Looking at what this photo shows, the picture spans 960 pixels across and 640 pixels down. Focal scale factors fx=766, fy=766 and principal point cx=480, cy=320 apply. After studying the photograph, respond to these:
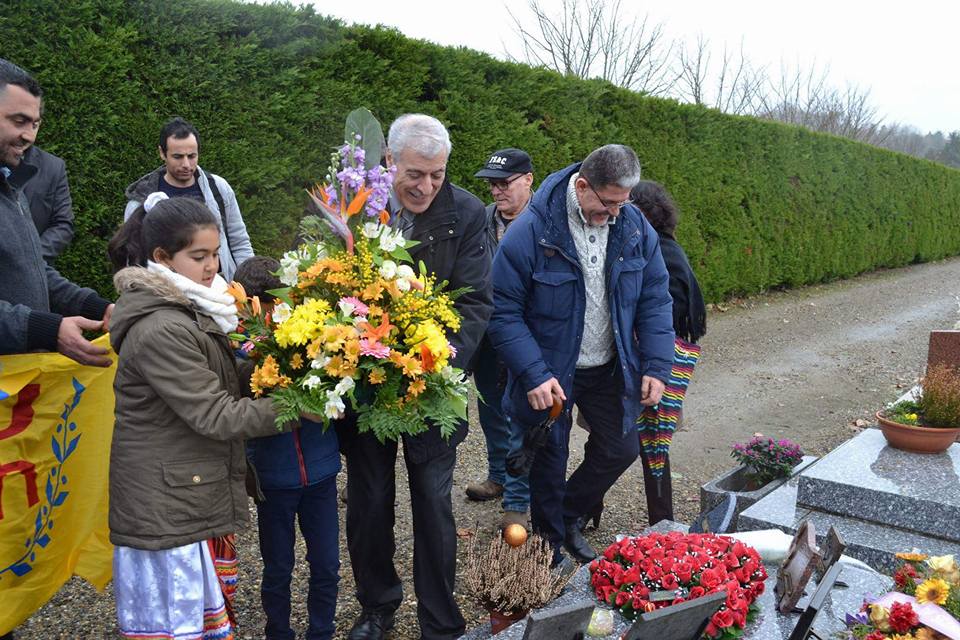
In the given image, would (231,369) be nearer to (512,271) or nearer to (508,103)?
(512,271)

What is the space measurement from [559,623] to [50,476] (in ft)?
6.39

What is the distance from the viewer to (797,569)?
282cm

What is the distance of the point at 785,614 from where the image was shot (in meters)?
2.81

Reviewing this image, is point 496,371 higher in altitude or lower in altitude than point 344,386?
lower

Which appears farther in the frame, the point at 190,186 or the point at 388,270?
the point at 190,186

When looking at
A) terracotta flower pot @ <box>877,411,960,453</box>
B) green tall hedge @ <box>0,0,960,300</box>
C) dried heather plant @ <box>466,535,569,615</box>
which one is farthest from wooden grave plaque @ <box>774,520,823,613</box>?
green tall hedge @ <box>0,0,960,300</box>

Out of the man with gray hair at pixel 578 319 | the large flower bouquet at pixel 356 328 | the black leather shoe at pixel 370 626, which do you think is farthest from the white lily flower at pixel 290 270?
the black leather shoe at pixel 370 626

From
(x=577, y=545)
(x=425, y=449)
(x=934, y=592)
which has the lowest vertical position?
(x=577, y=545)

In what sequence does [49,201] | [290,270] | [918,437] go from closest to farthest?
[290,270] → [918,437] → [49,201]

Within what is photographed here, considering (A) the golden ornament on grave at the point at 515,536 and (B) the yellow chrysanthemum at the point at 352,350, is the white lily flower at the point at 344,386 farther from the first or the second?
(A) the golden ornament on grave at the point at 515,536

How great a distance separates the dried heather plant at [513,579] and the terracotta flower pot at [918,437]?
222cm

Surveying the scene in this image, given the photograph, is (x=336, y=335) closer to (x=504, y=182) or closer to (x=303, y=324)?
(x=303, y=324)

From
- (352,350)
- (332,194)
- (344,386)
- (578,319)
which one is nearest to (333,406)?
(344,386)

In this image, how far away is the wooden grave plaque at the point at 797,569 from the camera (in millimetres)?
2746
